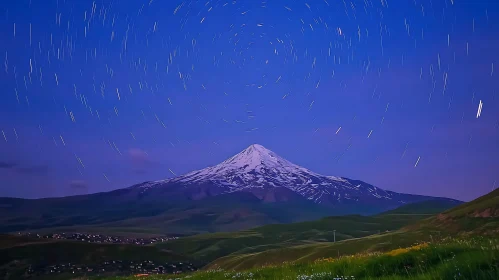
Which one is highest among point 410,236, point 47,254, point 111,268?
point 410,236

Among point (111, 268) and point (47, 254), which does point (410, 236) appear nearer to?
point (111, 268)

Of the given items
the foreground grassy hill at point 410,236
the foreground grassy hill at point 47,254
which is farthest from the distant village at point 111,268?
the foreground grassy hill at point 410,236

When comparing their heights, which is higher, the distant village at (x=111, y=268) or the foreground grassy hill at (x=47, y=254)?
the foreground grassy hill at (x=47, y=254)

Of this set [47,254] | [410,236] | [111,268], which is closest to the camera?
[410,236]

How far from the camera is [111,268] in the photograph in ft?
573

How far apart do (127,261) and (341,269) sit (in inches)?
7394

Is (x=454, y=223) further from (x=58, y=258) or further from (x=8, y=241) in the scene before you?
(x=8, y=241)

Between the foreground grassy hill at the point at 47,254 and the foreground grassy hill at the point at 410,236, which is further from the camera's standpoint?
the foreground grassy hill at the point at 47,254

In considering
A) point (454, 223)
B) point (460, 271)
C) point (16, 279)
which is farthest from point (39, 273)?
point (460, 271)

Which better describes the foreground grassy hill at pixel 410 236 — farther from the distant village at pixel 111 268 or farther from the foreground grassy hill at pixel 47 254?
the foreground grassy hill at pixel 47 254

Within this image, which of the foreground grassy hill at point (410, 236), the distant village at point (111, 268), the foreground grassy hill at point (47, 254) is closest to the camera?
the foreground grassy hill at point (410, 236)

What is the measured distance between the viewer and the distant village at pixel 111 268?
6481 inches

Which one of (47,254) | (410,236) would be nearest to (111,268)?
(47,254)

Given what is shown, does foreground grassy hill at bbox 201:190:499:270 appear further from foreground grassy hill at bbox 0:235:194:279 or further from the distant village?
foreground grassy hill at bbox 0:235:194:279
